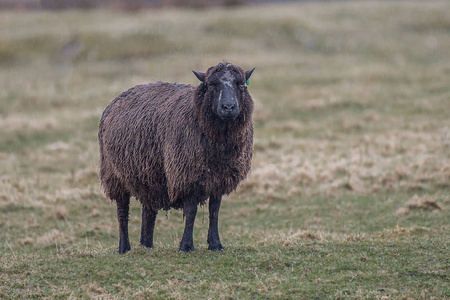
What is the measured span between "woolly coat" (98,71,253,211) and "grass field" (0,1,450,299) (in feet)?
→ 4.35

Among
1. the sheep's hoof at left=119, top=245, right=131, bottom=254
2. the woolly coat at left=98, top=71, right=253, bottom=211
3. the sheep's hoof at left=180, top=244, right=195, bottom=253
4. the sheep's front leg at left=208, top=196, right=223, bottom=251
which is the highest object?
the woolly coat at left=98, top=71, right=253, bottom=211

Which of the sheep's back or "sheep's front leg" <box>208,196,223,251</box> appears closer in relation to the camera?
"sheep's front leg" <box>208,196,223,251</box>

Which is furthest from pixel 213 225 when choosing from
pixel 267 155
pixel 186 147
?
pixel 267 155

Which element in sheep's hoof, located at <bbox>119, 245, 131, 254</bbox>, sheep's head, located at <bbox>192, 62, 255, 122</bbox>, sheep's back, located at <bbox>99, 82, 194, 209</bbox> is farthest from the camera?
sheep's hoof, located at <bbox>119, 245, 131, 254</bbox>

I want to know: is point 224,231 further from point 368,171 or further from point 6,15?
point 6,15

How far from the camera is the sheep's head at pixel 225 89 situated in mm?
9633

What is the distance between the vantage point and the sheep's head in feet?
31.6

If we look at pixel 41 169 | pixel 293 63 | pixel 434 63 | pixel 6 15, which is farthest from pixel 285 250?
pixel 6 15

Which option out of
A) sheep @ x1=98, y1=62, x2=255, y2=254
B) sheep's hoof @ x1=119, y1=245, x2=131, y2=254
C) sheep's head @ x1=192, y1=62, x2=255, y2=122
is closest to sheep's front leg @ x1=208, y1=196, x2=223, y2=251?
sheep @ x1=98, y1=62, x2=255, y2=254

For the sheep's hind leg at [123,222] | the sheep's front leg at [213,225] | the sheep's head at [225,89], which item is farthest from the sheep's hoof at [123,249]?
the sheep's head at [225,89]

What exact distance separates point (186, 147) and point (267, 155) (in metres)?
12.5

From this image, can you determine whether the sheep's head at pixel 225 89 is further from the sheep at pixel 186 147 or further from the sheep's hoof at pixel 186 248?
the sheep's hoof at pixel 186 248

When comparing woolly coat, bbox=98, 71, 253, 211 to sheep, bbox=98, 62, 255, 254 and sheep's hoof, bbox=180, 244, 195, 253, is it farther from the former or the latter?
sheep's hoof, bbox=180, 244, 195, 253

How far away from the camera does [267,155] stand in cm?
2255
